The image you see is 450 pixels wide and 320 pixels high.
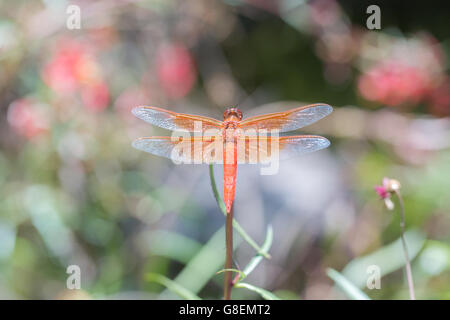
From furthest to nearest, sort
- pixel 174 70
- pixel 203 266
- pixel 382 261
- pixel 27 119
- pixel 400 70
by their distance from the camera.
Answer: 1. pixel 174 70
2. pixel 400 70
3. pixel 27 119
4. pixel 203 266
5. pixel 382 261

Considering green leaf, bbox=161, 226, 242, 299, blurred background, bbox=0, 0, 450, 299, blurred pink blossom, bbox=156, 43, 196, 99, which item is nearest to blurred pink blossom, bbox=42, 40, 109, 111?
blurred background, bbox=0, 0, 450, 299

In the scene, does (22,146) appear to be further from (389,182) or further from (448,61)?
(448,61)

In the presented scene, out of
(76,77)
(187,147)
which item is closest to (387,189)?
(187,147)

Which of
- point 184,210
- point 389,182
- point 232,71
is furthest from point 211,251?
point 232,71

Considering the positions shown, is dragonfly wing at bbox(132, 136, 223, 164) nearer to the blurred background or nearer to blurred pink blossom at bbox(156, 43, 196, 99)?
the blurred background

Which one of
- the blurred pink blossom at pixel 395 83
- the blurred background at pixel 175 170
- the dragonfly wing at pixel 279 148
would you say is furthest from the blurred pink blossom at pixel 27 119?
the blurred pink blossom at pixel 395 83

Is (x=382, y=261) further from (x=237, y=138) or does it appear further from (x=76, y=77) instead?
(x=76, y=77)
